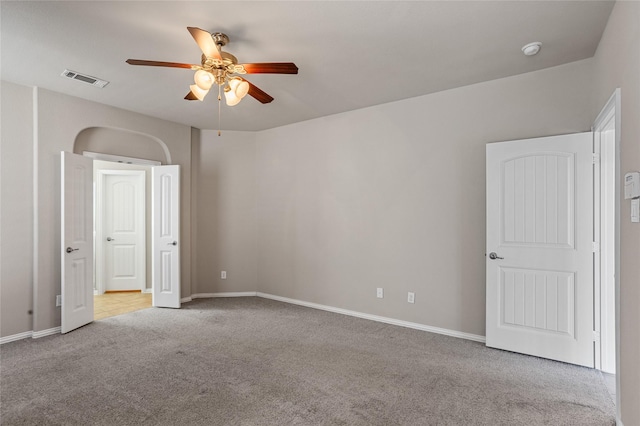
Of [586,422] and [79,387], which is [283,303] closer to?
[79,387]

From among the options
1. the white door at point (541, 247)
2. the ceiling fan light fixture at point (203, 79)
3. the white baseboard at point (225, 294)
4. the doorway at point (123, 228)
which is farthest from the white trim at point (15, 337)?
the white door at point (541, 247)

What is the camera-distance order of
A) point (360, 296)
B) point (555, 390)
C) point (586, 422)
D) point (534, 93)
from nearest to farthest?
point (586, 422) < point (555, 390) < point (534, 93) < point (360, 296)

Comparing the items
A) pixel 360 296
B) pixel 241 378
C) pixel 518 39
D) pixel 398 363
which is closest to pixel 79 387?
pixel 241 378

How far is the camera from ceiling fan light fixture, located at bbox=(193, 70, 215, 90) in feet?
8.22

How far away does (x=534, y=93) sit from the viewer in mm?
3320

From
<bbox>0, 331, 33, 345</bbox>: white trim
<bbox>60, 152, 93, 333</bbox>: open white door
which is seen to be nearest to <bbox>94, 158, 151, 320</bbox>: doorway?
<bbox>60, 152, 93, 333</bbox>: open white door

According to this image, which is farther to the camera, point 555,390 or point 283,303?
point 283,303

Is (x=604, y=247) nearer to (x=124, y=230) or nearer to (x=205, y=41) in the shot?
(x=205, y=41)

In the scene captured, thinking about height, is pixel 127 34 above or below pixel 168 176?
above

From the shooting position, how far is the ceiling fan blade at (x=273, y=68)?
2396mm

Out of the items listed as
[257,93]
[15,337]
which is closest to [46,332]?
[15,337]

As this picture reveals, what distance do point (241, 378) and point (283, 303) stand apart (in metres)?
2.45

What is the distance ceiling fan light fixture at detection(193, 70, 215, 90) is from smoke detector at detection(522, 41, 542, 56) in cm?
259

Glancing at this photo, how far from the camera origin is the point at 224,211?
562cm
